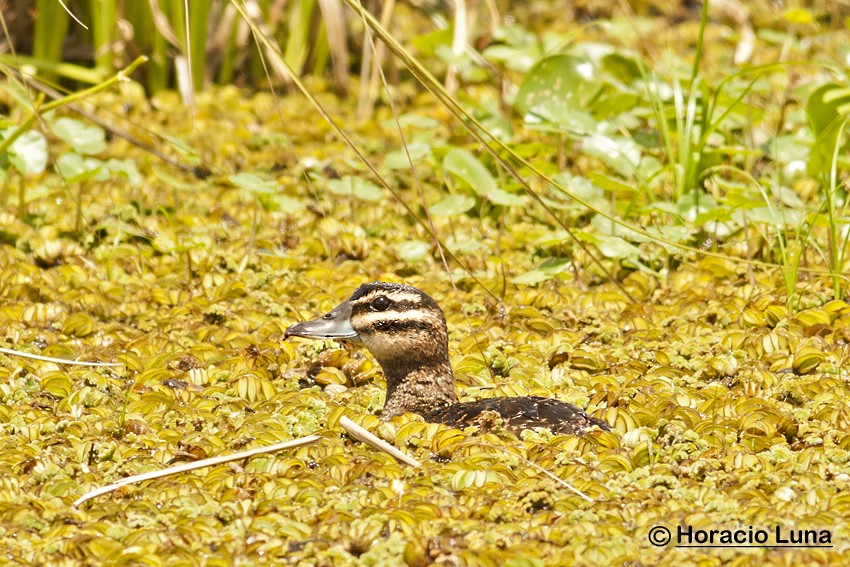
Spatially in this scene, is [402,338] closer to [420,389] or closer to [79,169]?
[420,389]

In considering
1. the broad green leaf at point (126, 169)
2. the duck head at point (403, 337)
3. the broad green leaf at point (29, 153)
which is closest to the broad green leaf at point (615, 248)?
the duck head at point (403, 337)

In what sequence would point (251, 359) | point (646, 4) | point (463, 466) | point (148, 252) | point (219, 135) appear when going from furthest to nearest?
point (646, 4)
point (219, 135)
point (148, 252)
point (251, 359)
point (463, 466)

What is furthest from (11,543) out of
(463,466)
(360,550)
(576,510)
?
(576,510)

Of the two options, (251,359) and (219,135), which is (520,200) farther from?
(219,135)

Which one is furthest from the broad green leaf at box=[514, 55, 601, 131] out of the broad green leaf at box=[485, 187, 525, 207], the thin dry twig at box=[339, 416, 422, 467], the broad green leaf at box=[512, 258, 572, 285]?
the thin dry twig at box=[339, 416, 422, 467]

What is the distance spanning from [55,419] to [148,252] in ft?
7.16

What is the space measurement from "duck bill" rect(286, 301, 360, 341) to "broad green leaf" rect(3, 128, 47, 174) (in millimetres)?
2561

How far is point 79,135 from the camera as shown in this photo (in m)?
7.31

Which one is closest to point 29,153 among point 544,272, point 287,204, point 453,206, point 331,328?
point 287,204

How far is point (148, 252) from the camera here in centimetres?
696

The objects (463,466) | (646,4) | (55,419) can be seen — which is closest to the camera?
(463,466)

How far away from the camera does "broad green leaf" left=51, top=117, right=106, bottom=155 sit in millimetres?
7223

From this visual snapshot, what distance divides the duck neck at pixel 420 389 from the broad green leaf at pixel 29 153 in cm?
299

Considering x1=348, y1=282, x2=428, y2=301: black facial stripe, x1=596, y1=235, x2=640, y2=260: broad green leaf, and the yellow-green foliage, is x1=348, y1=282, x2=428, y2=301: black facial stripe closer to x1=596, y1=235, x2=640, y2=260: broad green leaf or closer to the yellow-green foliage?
the yellow-green foliage
